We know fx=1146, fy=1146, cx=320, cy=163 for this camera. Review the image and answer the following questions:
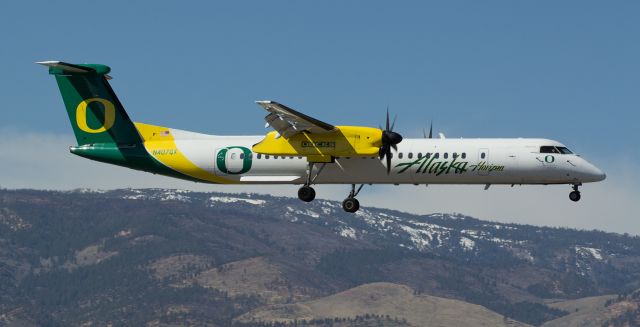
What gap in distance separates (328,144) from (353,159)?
1.80 metres

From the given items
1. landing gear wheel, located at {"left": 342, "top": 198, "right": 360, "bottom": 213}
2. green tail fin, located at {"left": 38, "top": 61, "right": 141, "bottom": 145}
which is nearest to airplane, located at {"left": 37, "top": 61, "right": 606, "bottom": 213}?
landing gear wheel, located at {"left": 342, "top": 198, "right": 360, "bottom": 213}

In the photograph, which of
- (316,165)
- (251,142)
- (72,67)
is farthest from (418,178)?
(72,67)

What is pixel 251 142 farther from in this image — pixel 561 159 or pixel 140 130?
pixel 561 159

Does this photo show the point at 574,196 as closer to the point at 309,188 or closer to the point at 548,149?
the point at 548,149

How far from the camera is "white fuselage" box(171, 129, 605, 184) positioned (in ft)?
204

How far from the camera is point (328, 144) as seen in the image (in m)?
61.8

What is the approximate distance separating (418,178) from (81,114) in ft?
67.6

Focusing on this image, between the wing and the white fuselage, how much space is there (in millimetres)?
2398

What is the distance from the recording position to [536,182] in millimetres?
62531

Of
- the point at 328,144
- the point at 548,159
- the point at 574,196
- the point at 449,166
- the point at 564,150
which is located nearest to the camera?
the point at 328,144

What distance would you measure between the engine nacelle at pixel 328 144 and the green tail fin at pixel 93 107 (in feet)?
32.3

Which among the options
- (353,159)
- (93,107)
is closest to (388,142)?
(353,159)

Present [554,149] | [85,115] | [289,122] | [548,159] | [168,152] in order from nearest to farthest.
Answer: [289,122] → [548,159] → [554,149] → [168,152] → [85,115]

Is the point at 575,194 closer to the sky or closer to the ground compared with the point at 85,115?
closer to the ground
